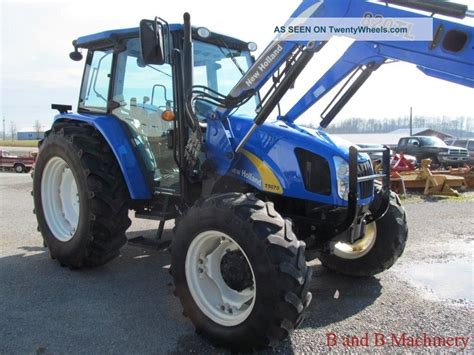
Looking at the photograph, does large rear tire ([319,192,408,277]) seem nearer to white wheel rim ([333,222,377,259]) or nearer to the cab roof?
white wheel rim ([333,222,377,259])

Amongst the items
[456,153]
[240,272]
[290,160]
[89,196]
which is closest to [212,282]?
[240,272]

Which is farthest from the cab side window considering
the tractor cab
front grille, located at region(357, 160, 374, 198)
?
front grille, located at region(357, 160, 374, 198)

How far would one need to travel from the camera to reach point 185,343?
3074 millimetres

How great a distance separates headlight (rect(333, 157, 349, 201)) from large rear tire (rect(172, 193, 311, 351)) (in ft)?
2.06

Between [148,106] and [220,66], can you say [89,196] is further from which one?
[220,66]

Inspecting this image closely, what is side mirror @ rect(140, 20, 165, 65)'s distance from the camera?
3.35 metres

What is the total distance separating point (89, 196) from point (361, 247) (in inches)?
107

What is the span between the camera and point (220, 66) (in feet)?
14.8

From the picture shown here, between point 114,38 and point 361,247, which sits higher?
point 114,38

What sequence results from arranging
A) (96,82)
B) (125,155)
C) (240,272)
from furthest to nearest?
(96,82) → (125,155) → (240,272)

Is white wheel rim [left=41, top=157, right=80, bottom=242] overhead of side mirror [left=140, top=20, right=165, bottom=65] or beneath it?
beneath

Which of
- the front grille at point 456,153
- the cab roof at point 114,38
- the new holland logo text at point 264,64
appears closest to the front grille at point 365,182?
the new holland logo text at point 264,64

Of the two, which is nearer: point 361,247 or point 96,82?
point 361,247

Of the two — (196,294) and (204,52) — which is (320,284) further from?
(204,52)
